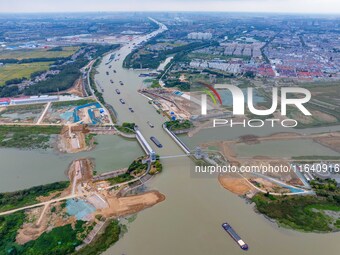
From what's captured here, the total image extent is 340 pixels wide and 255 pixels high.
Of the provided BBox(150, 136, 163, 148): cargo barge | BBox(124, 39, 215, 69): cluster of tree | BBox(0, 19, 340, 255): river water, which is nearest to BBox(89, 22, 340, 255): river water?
BBox(0, 19, 340, 255): river water

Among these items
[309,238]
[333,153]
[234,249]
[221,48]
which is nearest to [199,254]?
[234,249]

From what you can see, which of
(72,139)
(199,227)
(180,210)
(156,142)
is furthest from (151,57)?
(199,227)

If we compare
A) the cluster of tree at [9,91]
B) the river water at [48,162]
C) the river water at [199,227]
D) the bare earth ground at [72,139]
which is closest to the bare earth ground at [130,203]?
the river water at [199,227]

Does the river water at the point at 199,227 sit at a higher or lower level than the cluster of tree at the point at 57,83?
lower

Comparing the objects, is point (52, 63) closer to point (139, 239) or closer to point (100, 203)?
point (100, 203)

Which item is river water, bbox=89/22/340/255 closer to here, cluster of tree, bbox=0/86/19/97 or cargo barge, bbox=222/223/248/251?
cargo barge, bbox=222/223/248/251

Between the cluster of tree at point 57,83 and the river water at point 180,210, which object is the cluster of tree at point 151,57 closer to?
the cluster of tree at point 57,83

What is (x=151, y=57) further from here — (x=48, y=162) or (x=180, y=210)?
(x=180, y=210)
